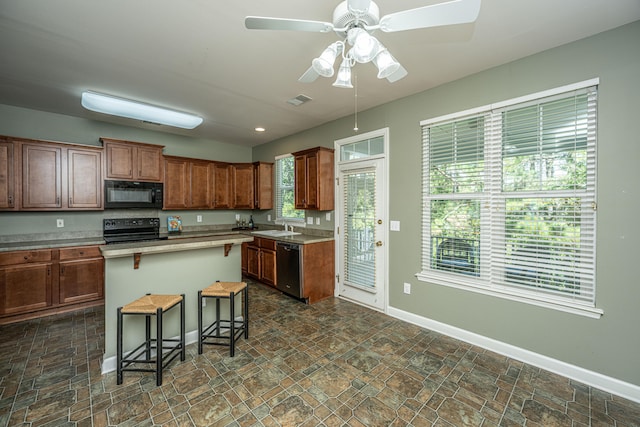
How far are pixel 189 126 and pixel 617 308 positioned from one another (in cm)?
528

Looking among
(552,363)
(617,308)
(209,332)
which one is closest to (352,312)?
(209,332)

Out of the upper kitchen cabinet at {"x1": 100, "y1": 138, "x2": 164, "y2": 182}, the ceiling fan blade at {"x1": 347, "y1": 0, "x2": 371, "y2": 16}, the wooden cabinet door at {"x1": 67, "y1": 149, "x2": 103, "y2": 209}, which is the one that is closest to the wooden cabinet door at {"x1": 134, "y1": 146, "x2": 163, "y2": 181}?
the upper kitchen cabinet at {"x1": 100, "y1": 138, "x2": 164, "y2": 182}

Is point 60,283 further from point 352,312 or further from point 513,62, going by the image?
point 513,62

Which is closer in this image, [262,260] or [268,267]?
[268,267]

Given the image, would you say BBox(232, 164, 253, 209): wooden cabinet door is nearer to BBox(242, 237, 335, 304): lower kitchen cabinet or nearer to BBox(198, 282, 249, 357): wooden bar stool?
BBox(242, 237, 335, 304): lower kitchen cabinet

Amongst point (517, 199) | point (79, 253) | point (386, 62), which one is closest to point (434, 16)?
point (386, 62)

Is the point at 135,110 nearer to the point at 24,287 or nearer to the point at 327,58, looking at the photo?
the point at 24,287

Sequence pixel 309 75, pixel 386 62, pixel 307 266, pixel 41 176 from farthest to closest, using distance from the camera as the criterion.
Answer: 1. pixel 307 266
2. pixel 41 176
3. pixel 309 75
4. pixel 386 62

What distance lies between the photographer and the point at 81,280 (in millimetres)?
3664

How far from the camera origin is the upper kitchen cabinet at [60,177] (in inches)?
139

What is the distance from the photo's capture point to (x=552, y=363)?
2311mm

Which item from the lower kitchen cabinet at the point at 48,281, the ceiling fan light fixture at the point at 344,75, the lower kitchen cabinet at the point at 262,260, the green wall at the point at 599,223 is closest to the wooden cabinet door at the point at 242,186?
the lower kitchen cabinet at the point at 262,260

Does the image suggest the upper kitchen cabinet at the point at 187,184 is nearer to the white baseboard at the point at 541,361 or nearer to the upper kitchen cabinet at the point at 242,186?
the upper kitchen cabinet at the point at 242,186

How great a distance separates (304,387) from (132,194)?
405cm
